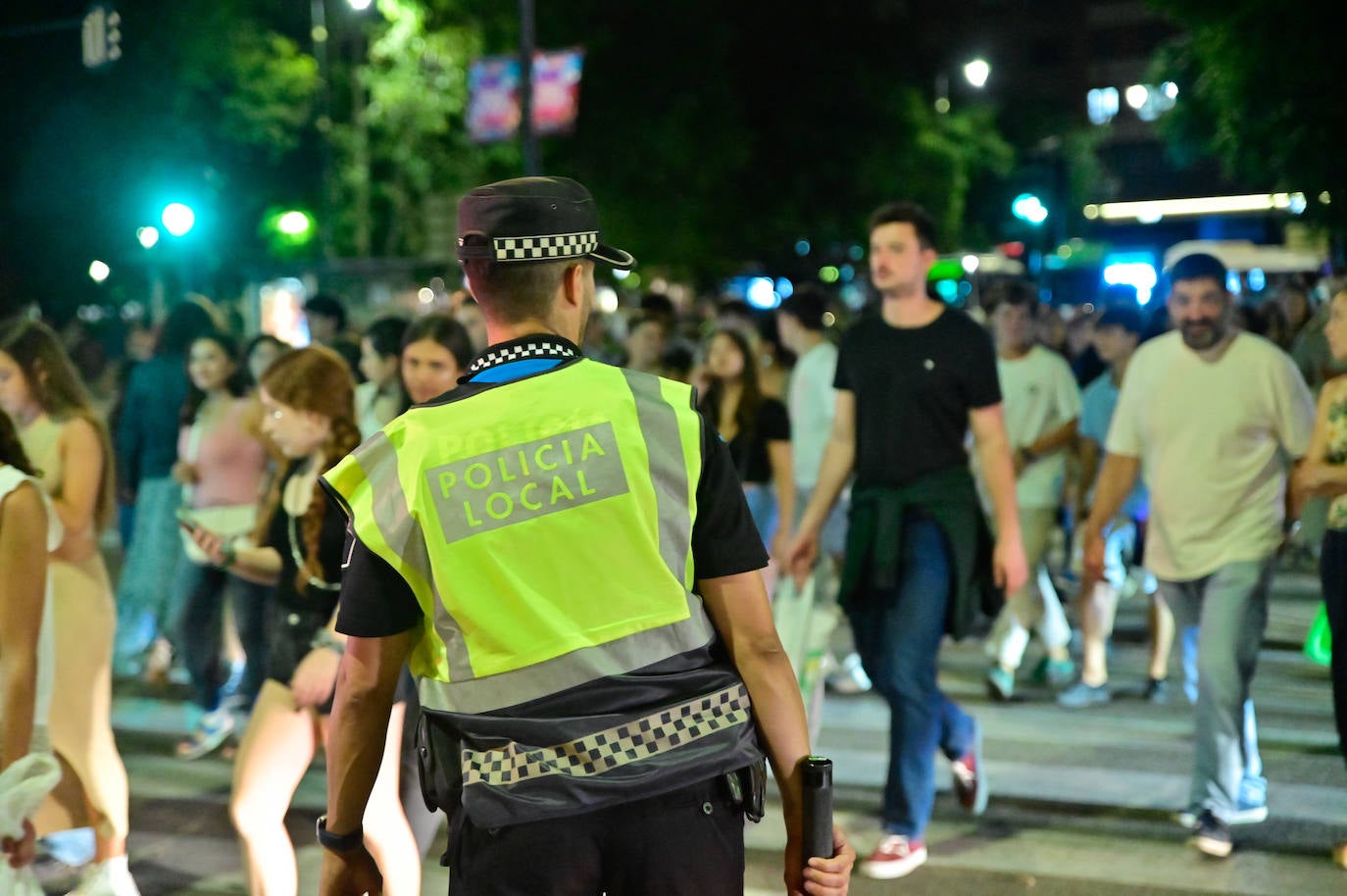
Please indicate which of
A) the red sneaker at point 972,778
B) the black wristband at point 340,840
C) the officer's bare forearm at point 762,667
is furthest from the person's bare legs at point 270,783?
the red sneaker at point 972,778

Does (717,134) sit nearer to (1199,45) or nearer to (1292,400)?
(1199,45)

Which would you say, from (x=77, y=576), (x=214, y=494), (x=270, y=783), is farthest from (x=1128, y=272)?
(x=270, y=783)

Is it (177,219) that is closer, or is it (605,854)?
(605,854)

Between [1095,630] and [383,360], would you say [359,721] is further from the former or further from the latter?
[1095,630]

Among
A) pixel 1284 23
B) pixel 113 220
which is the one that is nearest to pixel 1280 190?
pixel 1284 23

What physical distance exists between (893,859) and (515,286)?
3.55 m

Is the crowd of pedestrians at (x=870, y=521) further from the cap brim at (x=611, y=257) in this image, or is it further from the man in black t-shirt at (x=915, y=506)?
the cap brim at (x=611, y=257)

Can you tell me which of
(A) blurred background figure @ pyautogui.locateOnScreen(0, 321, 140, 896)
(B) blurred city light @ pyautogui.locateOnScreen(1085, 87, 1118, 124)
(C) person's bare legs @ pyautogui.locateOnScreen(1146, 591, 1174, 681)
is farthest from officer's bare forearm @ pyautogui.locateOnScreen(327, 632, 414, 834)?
(B) blurred city light @ pyautogui.locateOnScreen(1085, 87, 1118, 124)

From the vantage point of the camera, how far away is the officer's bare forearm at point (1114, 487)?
20.5 feet

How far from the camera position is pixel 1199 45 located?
780 inches

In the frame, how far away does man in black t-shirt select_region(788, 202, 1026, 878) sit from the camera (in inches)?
222

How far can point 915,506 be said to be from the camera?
574 centimetres

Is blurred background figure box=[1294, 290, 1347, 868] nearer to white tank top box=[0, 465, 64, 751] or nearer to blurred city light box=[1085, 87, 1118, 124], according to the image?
white tank top box=[0, 465, 64, 751]

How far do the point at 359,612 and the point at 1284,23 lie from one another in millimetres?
17548
